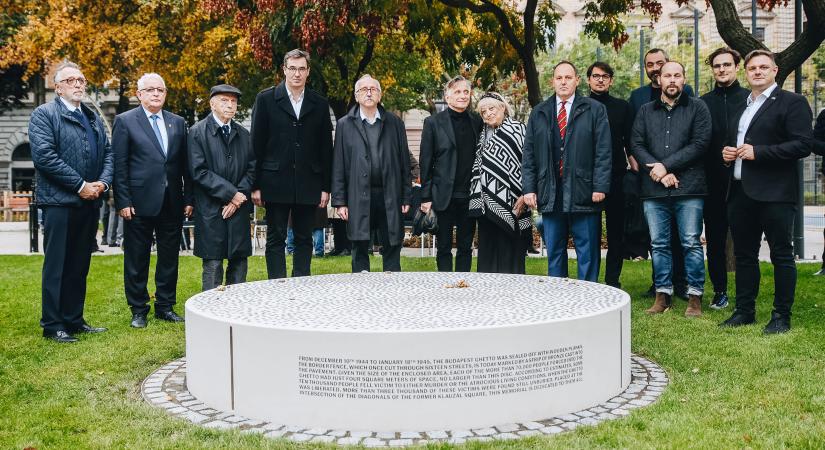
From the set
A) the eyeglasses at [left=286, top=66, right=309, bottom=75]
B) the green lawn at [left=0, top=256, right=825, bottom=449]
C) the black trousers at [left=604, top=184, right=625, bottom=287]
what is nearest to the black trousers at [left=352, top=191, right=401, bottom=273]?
the eyeglasses at [left=286, top=66, right=309, bottom=75]

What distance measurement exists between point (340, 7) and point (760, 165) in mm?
5620

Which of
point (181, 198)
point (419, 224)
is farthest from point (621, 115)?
point (181, 198)

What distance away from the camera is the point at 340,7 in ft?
33.8

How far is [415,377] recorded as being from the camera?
14.3 ft

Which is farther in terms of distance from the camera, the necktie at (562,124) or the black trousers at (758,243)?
the necktie at (562,124)

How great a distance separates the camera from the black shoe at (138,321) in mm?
7634

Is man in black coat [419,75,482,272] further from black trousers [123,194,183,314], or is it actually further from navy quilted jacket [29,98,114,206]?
navy quilted jacket [29,98,114,206]

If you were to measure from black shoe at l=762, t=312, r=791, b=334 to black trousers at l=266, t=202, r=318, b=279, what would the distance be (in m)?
4.23

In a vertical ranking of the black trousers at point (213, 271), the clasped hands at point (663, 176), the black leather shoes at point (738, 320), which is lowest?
the black leather shoes at point (738, 320)

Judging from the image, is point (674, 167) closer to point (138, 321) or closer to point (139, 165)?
point (139, 165)

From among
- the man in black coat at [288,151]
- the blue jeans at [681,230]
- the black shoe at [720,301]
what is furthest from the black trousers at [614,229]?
the man in black coat at [288,151]

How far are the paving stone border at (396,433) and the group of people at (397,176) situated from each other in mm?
1989

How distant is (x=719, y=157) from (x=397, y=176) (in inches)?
120

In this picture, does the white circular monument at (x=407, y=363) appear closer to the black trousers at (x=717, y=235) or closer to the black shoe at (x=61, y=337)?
the black shoe at (x=61, y=337)
